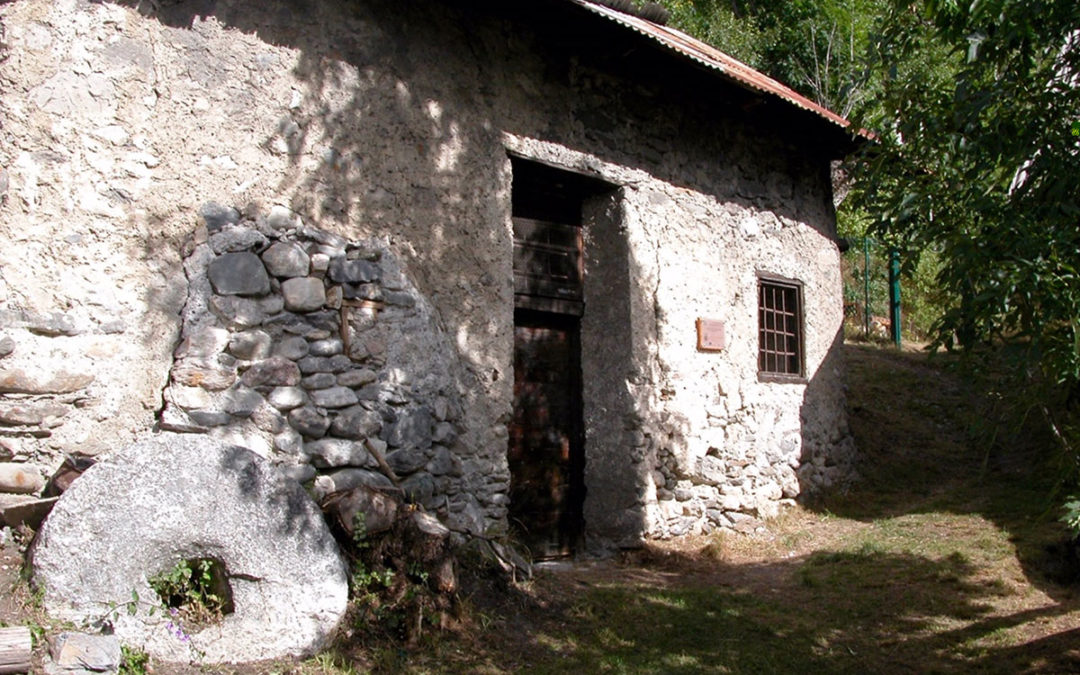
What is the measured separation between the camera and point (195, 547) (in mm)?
3980

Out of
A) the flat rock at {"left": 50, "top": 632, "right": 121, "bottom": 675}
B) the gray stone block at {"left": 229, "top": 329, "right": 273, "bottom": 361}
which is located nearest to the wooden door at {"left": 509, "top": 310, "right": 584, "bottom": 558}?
the gray stone block at {"left": 229, "top": 329, "right": 273, "bottom": 361}

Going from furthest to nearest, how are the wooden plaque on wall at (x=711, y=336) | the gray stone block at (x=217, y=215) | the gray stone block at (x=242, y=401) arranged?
the wooden plaque on wall at (x=711, y=336)
the gray stone block at (x=217, y=215)
the gray stone block at (x=242, y=401)

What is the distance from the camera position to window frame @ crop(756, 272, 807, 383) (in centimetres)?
821

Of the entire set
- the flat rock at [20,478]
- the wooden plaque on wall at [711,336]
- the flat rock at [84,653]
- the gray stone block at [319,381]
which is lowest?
the flat rock at [84,653]

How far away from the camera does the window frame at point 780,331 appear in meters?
8.21

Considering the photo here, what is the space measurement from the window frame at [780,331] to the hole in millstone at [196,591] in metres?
5.31

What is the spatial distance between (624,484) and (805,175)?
154 inches

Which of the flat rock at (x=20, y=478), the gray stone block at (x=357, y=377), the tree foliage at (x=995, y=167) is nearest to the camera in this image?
the tree foliage at (x=995, y=167)

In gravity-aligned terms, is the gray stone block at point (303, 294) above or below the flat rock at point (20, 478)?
above

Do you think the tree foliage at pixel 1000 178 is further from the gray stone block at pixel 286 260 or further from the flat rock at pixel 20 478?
the flat rock at pixel 20 478

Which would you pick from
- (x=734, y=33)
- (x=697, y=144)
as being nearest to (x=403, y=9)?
(x=697, y=144)

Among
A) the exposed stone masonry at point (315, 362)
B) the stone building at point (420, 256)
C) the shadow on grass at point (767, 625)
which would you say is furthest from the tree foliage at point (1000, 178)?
the exposed stone masonry at point (315, 362)

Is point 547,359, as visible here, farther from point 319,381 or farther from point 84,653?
point 84,653

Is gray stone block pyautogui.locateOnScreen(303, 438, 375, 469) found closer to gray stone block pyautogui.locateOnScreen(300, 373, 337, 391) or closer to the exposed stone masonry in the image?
the exposed stone masonry
